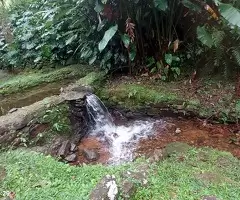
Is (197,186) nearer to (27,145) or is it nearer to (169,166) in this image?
(169,166)

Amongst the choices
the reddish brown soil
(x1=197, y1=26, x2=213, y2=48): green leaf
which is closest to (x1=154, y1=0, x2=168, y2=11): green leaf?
(x1=197, y1=26, x2=213, y2=48): green leaf

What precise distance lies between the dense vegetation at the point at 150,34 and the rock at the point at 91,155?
1.87 metres

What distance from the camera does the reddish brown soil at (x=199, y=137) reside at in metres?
4.68

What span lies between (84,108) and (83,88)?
46cm

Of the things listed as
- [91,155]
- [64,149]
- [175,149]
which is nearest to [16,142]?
[64,149]

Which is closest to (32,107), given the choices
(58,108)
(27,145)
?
(58,108)

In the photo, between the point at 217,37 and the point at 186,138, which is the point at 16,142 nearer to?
the point at 186,138

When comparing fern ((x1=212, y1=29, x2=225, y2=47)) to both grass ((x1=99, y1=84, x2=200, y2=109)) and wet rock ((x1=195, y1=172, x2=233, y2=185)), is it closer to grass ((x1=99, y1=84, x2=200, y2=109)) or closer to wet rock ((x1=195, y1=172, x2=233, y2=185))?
grass ((x1=99, y1=84, x2=200, y2=109))

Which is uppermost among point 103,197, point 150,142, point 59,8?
point 59,8

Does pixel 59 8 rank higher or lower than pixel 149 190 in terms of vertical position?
higher

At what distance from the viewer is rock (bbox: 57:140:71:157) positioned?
15.1 feet

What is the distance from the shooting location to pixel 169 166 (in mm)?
3824

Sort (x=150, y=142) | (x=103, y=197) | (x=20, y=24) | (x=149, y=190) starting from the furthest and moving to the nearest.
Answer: (x=20, y=24)
(x=150, y=142)
(x=149, y=190)
(x=103, y=197)

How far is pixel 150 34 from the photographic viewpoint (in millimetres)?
6098
